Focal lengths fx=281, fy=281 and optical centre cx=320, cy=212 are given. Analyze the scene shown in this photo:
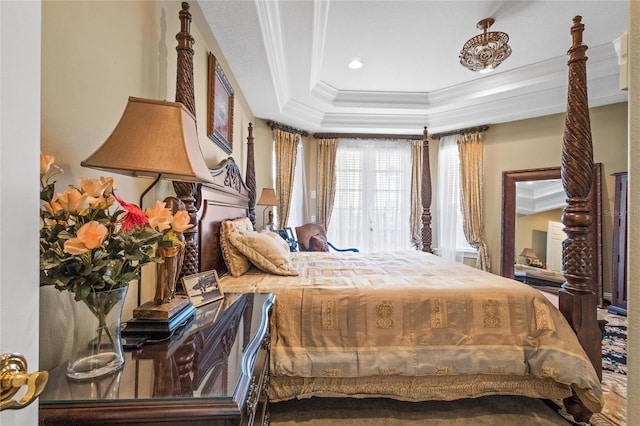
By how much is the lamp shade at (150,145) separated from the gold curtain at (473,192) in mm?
4644

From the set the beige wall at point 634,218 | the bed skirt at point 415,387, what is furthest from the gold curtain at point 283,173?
the beige wall at point 634,218

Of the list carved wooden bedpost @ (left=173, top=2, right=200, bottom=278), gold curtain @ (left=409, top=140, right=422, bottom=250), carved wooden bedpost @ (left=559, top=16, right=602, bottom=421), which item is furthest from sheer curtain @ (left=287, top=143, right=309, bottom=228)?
carved wooden bedpost @ (left=559, top=16, right=602, bottom=421)

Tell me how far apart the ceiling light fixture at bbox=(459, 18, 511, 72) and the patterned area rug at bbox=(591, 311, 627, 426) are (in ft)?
7.30

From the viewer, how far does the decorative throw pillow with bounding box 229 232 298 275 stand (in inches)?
74.2

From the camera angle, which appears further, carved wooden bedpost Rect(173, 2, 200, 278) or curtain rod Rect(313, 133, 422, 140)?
curtain rod Rect(313, 133, 422, 140)

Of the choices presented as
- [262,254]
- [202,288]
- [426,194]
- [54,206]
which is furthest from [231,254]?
[426,194]

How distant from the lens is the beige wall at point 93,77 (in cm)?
78

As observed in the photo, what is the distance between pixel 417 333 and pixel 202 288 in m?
1.14

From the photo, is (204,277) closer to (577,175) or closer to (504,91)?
(577,175)

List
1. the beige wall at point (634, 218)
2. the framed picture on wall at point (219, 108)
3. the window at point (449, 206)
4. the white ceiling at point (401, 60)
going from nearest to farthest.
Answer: the beige wall at point (634, 218) → the framed picture on wall at point (219, 108) → the white ceiling at point (401, 60) → the window at point (449, 206)

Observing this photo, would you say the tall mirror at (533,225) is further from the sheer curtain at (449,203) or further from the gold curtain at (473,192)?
the sheer curtain at (449,203)

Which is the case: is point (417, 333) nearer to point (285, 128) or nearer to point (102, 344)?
point (102, 344)

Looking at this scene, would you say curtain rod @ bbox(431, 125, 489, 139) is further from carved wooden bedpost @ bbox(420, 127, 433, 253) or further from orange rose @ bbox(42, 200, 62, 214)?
orange rose @ bbox(42, 200, 62, 214)

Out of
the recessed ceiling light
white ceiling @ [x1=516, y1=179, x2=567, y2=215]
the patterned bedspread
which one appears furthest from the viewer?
white ceiling @ [x1=516, y1=179, x2=567, y2=215]
